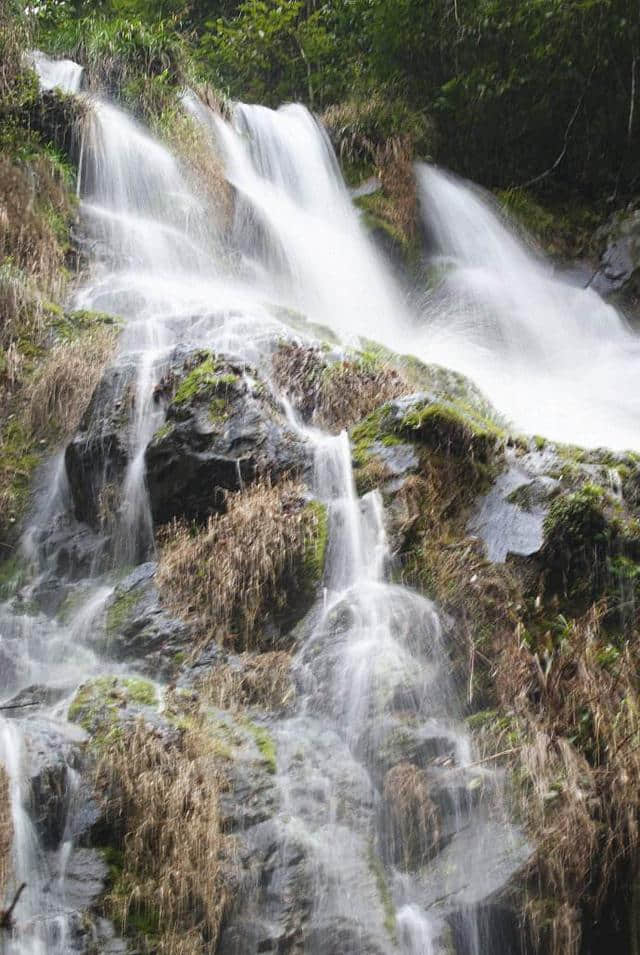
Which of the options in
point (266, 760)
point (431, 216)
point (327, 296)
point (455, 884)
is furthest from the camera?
point (431, 216)

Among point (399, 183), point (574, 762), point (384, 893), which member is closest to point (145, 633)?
point (384, 893)

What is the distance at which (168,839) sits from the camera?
12.1ft

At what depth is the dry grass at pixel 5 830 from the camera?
11.1 ft

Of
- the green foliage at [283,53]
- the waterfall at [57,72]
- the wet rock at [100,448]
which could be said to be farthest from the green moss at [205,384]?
the green foliage at [283,53]

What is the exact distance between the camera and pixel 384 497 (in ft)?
17.6

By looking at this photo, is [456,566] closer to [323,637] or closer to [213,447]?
[323,637]

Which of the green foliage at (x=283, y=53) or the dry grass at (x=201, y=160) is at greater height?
the green foliage at (x=283, y=53)

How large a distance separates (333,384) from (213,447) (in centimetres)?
123

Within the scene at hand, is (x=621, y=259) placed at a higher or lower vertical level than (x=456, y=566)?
higher

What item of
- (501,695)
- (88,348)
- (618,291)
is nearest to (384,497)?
(501,695)

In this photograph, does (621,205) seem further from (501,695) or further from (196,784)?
(196,784)

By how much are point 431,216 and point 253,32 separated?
15.4 ft

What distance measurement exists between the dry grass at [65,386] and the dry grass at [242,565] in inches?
69.0

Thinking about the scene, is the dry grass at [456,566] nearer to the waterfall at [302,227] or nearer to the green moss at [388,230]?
the waterfall at [302,227]
